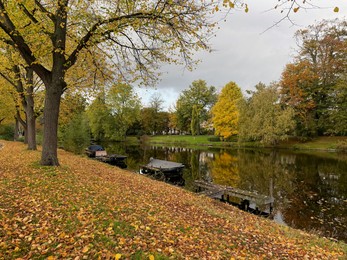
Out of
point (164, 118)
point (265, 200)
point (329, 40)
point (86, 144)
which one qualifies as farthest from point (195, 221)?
point (164, 118)

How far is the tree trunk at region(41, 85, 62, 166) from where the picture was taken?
10.6m

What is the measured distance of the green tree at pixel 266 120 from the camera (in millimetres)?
39125

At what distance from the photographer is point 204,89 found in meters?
69.0

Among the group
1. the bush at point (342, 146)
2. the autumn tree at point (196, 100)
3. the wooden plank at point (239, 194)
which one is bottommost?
the wooden plank at point (239, 194)

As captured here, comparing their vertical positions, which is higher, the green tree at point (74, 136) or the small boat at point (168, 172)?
the green tree at point (74, 136)

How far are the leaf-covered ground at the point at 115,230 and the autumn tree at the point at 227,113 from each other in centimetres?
4128

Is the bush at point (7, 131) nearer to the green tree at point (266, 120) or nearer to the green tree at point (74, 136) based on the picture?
the green tree at point (74, 136)

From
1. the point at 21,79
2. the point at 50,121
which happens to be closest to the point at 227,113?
the point at 21,79

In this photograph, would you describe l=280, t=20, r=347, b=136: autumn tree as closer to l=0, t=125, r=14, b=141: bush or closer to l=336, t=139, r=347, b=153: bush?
l=336, t=139, r=347, b=153: bush

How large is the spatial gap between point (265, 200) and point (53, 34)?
12.3m

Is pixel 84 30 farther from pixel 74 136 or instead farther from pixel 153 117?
pixel 153 117

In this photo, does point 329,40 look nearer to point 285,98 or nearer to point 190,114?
point 285,98

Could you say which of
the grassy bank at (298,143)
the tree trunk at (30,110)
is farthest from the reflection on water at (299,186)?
the grassy bank at (298,143)

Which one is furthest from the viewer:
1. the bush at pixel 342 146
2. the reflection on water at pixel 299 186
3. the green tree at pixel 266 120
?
the green tree at pixel 266 120
